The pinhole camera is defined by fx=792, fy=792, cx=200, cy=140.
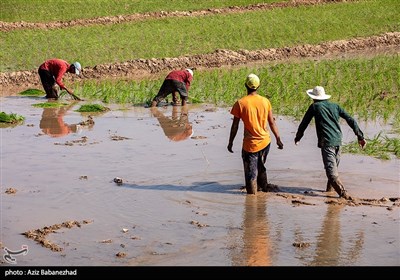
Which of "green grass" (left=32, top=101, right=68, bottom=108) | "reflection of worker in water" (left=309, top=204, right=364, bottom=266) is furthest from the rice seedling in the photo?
"reflection of worker in water" (left=309, top=204, right=364, bottom=266)

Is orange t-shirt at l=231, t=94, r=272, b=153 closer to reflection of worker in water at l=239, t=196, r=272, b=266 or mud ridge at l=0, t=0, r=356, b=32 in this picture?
reflection of worker in water at l=239, t=196, r=272, b=266

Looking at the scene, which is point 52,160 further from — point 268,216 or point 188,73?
point 188,73

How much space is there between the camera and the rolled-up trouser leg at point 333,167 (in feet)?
32.8

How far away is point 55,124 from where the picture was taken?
15820mm

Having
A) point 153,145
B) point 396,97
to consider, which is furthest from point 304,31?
point 153,145

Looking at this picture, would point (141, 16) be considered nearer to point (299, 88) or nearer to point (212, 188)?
point (299, 88)

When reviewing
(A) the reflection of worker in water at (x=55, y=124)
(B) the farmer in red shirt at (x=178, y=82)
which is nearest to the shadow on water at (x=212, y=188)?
(A) the reflection of worker in water at (x=55, y=124)

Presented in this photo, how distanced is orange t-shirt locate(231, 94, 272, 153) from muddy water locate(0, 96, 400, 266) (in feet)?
2.27

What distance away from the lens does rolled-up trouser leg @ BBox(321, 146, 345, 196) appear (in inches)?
394

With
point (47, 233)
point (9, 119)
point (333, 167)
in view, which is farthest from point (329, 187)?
point (9, 119)

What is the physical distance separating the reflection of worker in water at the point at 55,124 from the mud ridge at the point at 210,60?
4003 mm

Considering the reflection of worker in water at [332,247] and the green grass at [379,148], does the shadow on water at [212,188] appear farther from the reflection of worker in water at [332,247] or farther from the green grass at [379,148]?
the green grass at [379,148]

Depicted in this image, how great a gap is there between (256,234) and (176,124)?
7321 mm

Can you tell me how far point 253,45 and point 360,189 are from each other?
1866cm
